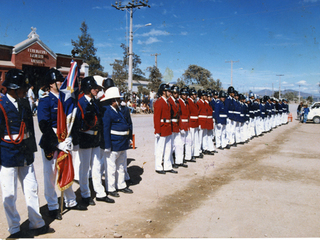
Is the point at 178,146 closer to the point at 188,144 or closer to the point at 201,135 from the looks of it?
the point at 188,144

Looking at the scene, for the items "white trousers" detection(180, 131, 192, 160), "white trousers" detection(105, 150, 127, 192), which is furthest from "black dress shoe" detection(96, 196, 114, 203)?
"white trousers" detection(180, 131, 192, 160)

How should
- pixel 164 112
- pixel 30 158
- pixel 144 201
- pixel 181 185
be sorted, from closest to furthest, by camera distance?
1. pixel 30 158
2. pixel 144 201
3. pixel 181 185
4. pixel 164 112

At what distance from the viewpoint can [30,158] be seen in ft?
12.5

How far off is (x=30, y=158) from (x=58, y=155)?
0.53 meters

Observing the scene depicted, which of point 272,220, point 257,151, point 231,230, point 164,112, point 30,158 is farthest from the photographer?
point 257,151

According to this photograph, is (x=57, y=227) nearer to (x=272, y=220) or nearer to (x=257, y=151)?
(x=272, y=220)

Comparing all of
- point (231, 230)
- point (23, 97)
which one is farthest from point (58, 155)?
point (231, 230)

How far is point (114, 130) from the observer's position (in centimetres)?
549

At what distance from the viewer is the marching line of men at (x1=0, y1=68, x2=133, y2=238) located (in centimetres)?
365

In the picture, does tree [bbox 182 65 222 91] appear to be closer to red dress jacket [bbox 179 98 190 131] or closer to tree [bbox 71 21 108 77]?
tree [bbox 71 21 108 77]

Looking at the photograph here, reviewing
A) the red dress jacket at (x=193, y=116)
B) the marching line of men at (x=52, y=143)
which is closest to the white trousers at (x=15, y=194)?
the marching line of men at (x=52, y=143)

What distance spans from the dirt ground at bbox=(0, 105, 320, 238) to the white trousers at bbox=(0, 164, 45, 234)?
1.03 ft

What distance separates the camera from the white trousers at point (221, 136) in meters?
10.8

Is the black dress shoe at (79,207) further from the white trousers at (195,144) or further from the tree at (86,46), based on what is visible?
the tree at (86,46)
